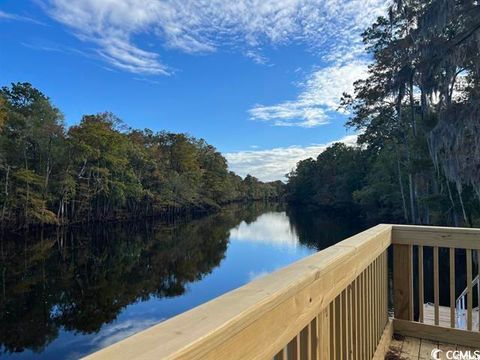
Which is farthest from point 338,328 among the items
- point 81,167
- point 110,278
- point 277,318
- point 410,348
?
point 81,167

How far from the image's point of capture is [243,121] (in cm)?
3041

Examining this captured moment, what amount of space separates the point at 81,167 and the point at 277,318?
2832cm

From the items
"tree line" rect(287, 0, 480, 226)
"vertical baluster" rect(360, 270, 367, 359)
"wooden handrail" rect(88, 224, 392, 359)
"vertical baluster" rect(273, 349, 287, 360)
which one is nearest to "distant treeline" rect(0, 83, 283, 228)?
"tree line" rect(287, 0, 480, 226)

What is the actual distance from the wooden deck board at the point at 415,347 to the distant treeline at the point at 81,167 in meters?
20.4

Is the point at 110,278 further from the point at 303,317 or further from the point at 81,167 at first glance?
the point at 81,167

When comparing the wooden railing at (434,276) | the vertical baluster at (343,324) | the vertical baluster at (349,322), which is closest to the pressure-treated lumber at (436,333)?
the wooden railing at (434,276)

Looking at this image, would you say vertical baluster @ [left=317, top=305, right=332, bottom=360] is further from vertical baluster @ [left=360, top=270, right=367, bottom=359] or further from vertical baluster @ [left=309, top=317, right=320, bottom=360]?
vertical baluster @ [left=360, top=270, right=367, bottom=359]

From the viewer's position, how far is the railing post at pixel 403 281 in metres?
2.36

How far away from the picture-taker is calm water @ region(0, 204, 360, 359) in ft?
23.6

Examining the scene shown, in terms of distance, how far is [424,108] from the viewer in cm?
1017

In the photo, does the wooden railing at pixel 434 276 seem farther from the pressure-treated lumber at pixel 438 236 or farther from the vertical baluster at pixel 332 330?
the vertical baluster at pixel 332 330

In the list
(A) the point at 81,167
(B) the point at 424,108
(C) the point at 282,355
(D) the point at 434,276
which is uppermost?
(B) the point at 424,108

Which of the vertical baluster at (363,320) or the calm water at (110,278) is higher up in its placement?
the vertical baluster at (363,320)

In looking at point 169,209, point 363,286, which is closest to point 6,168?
point 169,209
